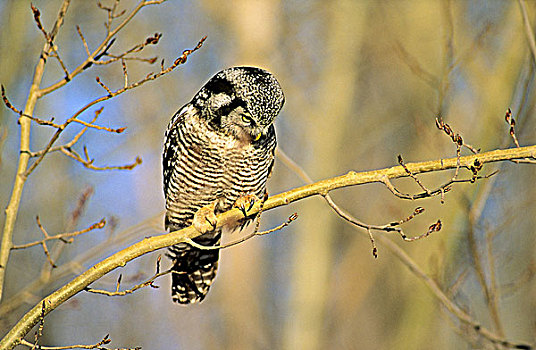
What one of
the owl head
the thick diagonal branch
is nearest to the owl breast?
the owl head

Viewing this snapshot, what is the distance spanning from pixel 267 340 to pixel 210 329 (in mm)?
1788

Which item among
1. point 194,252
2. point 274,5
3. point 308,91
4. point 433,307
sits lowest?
point 194,252

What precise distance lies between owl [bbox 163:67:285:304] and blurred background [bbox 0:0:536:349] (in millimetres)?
1780

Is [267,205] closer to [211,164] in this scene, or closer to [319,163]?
[211,164]

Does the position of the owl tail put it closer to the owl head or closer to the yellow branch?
the owl head

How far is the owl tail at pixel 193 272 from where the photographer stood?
566 centimetres

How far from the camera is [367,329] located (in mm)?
11891

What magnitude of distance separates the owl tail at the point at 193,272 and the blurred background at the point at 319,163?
3.75 ft

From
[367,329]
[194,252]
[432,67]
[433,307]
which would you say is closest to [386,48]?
[432,67]

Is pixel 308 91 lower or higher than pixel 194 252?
higher

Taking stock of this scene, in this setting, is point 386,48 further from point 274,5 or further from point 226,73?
point 226,73

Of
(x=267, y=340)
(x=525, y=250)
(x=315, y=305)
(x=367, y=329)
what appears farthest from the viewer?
(x=367, y=329)

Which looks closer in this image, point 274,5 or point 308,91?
point 308,91

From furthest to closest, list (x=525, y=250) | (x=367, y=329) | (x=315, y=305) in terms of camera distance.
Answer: (x=367, y=329), (x=315, y=305), (x=525, y=250)
